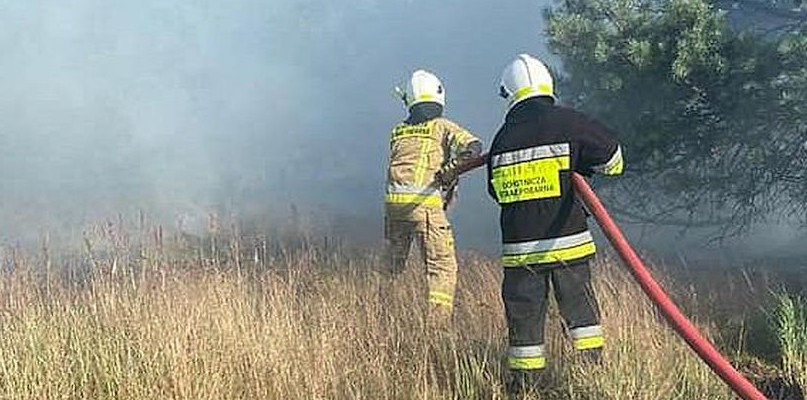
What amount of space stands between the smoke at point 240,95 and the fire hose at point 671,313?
7.25 m

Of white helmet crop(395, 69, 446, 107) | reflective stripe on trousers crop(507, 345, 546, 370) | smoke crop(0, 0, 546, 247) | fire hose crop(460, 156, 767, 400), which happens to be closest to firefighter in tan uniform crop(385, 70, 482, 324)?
white helmet crop(395, 69, 446, 107)

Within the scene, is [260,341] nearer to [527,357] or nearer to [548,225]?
[527,357]

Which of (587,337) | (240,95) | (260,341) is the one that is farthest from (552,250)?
(240,95)

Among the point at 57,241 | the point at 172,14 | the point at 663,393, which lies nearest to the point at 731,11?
the point at 663,393

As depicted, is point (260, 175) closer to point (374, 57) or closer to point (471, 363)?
point (374, 57)

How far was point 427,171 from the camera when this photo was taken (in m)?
5.56

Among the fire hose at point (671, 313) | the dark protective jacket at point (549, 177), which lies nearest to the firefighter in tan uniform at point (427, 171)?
the dark protective jacket at point (549, 177)

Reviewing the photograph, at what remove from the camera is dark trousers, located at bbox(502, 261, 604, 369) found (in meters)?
4.12

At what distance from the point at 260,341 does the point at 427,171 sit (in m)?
1.74

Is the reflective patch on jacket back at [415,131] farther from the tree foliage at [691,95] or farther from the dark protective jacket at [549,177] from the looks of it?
the dark protective jacket at [549,177]

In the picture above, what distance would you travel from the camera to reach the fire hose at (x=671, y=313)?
338 cm

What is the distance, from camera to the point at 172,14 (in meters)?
13.2

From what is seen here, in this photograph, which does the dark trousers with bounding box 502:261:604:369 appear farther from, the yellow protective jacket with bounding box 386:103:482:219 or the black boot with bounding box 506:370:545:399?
the yellow protective jacket with bounding box 386:103:482:219

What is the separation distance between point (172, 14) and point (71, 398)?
32.9 ft
